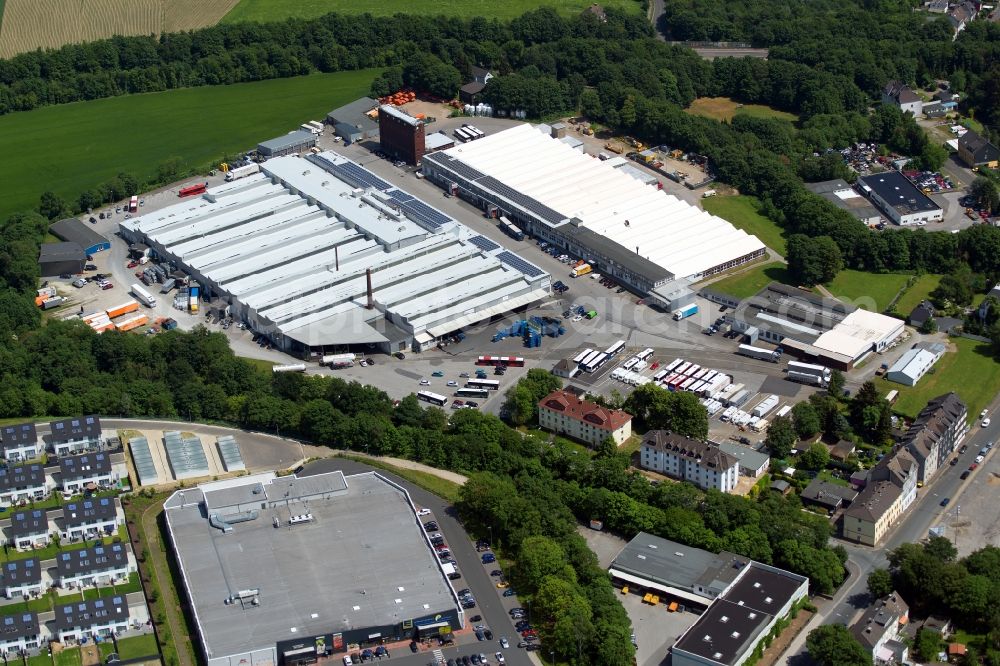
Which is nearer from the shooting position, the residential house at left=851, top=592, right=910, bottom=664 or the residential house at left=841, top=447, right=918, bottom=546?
the residential house at left=851, top=592, right=910, bottom=664

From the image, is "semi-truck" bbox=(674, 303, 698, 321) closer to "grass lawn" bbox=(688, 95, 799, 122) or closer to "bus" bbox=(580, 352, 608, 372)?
"bus" bbox=(580, 352, 608, 372)

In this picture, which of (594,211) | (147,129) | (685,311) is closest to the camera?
(685,311)

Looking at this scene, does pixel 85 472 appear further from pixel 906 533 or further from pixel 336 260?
pixel 906 533

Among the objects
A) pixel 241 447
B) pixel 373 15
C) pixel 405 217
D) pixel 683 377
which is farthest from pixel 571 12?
Answer: pixel 241 447

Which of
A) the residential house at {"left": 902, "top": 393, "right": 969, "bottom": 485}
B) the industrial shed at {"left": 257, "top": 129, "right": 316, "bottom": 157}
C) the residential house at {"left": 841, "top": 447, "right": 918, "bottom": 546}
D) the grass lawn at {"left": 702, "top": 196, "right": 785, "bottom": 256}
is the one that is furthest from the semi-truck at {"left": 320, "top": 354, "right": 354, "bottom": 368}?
the grass lawn at {"left": 702, "top": 196, "right": 785, "bottom": 256}

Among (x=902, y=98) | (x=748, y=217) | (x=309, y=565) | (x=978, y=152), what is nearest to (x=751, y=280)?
(x=748, y=217)

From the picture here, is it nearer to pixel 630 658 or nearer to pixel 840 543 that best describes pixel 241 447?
pixel 630 658

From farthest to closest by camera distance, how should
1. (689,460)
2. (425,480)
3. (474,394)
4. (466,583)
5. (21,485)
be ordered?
(474,394)
(689,460)
(425,480)
(21,485)
(466,583)
